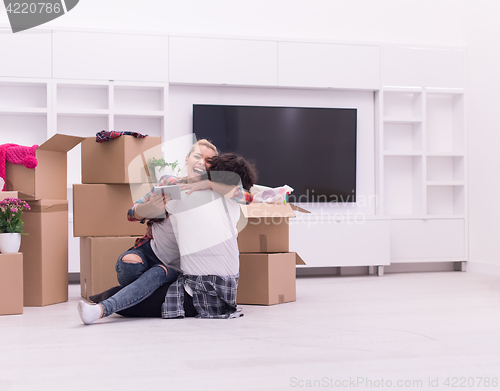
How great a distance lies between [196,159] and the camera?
2295 millimetres

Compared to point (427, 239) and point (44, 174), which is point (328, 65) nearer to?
point (427, 239)

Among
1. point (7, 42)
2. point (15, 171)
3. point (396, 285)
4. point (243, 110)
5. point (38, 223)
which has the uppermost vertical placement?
point (7, 42)

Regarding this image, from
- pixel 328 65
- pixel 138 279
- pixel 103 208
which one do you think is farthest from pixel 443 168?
pixel 138 279

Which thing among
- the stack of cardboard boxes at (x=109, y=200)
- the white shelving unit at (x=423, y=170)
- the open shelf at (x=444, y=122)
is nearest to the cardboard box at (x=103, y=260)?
the stack of cardboard boxes at (x=109, y=200)

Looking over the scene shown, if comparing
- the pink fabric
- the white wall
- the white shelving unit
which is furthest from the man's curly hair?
the white shelving unit

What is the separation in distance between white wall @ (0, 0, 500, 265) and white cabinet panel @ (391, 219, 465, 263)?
5.5 inches

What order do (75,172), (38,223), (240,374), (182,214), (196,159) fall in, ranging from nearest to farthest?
(240,374) < (182,214) < (196,159) < (38,223) < (75,172)

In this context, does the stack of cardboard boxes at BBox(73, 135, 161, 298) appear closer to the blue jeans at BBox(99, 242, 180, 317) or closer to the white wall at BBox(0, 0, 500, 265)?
the blue jeans at BBox(99, 242, 180, 317)

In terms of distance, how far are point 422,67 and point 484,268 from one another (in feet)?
5.52

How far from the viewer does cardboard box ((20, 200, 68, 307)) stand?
2.55 meters

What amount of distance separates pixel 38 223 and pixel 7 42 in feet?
5.39

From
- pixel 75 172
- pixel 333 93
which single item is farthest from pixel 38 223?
pixel 333 93

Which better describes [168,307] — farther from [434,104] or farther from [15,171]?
[434,104]

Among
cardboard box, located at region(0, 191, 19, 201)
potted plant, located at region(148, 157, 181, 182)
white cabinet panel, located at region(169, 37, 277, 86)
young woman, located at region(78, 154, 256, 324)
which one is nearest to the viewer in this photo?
young woman, located at region(78, 154, 256, 324)
